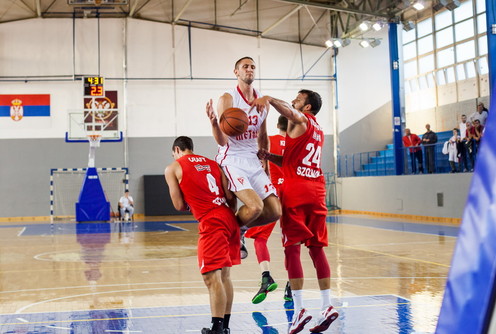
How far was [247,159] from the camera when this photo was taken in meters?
5.15

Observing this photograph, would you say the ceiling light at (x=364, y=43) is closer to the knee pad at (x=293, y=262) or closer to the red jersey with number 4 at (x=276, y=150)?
the red jersey with number 4 at (x=276, y=150)

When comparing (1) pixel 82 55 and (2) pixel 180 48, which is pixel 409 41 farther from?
(1) pixel 82 55

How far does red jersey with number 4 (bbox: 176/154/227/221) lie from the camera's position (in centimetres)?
459

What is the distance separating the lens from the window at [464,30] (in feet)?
72.8

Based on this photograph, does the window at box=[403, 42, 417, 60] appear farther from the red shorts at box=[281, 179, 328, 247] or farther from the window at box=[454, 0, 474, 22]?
the red shorts at box=[281, 179, 328, 247]

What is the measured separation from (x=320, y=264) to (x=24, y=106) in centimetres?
2266

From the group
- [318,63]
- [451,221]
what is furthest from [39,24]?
[451,221]

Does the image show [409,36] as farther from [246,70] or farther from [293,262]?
[293,262]

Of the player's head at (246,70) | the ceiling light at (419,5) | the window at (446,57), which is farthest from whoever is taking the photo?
the window at (446,57)

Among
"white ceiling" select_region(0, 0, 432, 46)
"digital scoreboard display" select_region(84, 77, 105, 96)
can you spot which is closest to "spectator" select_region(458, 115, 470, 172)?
"white ceiling" select_region(0, 0, 432, 46)

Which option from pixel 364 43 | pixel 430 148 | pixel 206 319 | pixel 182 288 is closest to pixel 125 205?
pixel 364 43

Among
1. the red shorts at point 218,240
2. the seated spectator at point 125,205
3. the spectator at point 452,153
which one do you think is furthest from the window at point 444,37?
the red shorts at point 218,240

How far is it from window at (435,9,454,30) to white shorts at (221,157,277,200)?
20354 mm

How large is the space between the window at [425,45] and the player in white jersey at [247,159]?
68.1ft
